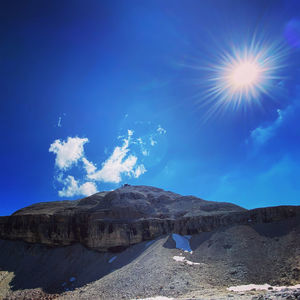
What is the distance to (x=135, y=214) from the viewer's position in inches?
2112

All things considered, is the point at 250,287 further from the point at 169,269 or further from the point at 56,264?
the point at 56,264

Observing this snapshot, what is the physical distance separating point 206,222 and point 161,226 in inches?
411

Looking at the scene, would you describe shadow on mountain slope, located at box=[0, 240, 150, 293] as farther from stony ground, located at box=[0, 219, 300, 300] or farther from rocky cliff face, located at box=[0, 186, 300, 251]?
rocky cliff face, located at box=[0, 186, 300, 251]

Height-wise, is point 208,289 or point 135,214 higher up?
point 135,214

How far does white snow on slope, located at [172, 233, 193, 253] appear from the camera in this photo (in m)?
35.7

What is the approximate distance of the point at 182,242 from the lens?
3797 cm

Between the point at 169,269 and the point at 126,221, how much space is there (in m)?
22.0

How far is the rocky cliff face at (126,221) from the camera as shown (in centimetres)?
3862

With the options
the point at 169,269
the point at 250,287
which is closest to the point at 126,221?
the point at 169,269

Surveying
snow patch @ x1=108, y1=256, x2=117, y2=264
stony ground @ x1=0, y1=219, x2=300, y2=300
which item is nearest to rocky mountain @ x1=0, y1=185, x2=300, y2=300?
stony ground @ x1=0, y1=219, x2=300, y2=300

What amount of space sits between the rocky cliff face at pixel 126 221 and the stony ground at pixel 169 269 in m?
2.28

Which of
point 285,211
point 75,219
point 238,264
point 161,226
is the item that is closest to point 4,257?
point 75,219

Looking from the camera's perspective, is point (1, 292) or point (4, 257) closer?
point (1, 292)

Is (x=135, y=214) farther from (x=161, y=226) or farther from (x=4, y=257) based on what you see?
(x=4, y=257)
